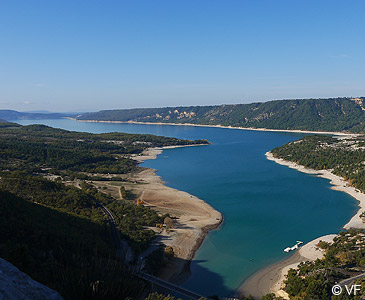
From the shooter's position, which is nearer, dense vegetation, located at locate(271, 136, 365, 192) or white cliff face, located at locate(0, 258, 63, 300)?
white cliff face, located at locate(0, 258, 63, 300)

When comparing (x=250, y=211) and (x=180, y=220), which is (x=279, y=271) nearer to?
(x=180, y=220)

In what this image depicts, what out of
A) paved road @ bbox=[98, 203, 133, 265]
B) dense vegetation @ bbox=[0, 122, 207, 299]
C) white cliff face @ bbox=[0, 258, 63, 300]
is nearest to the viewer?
white cliff face @ bbox=[0, 258, 63, 300]

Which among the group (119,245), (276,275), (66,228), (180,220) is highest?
(66,228)

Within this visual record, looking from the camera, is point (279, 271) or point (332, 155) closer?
point (279, 271)

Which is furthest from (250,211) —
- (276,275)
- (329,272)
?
(329,272)

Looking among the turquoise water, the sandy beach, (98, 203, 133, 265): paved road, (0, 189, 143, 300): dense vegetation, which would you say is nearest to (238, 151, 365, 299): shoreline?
the sandy beach

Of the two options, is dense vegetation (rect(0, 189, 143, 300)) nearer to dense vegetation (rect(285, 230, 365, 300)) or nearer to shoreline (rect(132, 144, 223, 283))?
shoreline (rect(132, 144, 223, 283))

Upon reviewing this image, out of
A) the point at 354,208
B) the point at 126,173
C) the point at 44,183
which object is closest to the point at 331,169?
the point at 354,208
